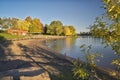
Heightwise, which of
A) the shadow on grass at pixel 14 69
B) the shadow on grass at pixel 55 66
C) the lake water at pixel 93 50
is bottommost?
the lake water at pixel 93 50

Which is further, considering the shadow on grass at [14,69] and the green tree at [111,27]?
the shadow on grass at [14,69]

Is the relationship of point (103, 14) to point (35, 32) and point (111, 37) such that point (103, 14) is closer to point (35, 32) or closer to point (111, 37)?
point (111, 37)

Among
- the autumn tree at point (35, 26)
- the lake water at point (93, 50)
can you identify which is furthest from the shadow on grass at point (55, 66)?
the autumn tree at point (35, 26)

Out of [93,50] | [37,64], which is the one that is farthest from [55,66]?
[93,50]

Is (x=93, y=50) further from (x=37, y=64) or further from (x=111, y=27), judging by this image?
(x=111, y=27)

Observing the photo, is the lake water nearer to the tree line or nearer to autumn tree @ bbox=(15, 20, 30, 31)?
the tree line

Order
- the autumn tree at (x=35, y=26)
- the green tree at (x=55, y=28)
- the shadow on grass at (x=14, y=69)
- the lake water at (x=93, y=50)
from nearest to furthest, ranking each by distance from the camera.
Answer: the shadow on grass at (x=14, y=69), the lake water at (x=93, y=50), the autumn tree at (x=35, y=26), the green tree at (x=55, y=28)

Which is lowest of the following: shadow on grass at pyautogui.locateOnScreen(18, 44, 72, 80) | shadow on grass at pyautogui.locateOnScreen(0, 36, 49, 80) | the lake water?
the lake water

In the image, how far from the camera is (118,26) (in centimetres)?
678

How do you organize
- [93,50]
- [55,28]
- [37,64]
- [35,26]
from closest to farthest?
[37,64] → [93,50] → [35,26] → [55,28]

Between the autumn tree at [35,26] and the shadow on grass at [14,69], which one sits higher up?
the autumn tree at [35,26]

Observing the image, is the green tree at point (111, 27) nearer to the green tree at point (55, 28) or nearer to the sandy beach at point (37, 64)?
the sandy beach at point (37, 64)

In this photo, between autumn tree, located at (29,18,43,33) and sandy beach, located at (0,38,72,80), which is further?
autumn tree, located at (29,18,43,33)

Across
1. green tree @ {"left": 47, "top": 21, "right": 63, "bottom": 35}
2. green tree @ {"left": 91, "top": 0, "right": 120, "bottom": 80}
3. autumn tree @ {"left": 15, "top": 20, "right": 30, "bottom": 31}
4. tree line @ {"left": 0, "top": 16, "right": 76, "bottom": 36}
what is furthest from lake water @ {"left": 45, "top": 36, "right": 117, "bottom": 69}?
green tree @ {"left": 47, "top": 21, "right": 63, "bottom": 35}
